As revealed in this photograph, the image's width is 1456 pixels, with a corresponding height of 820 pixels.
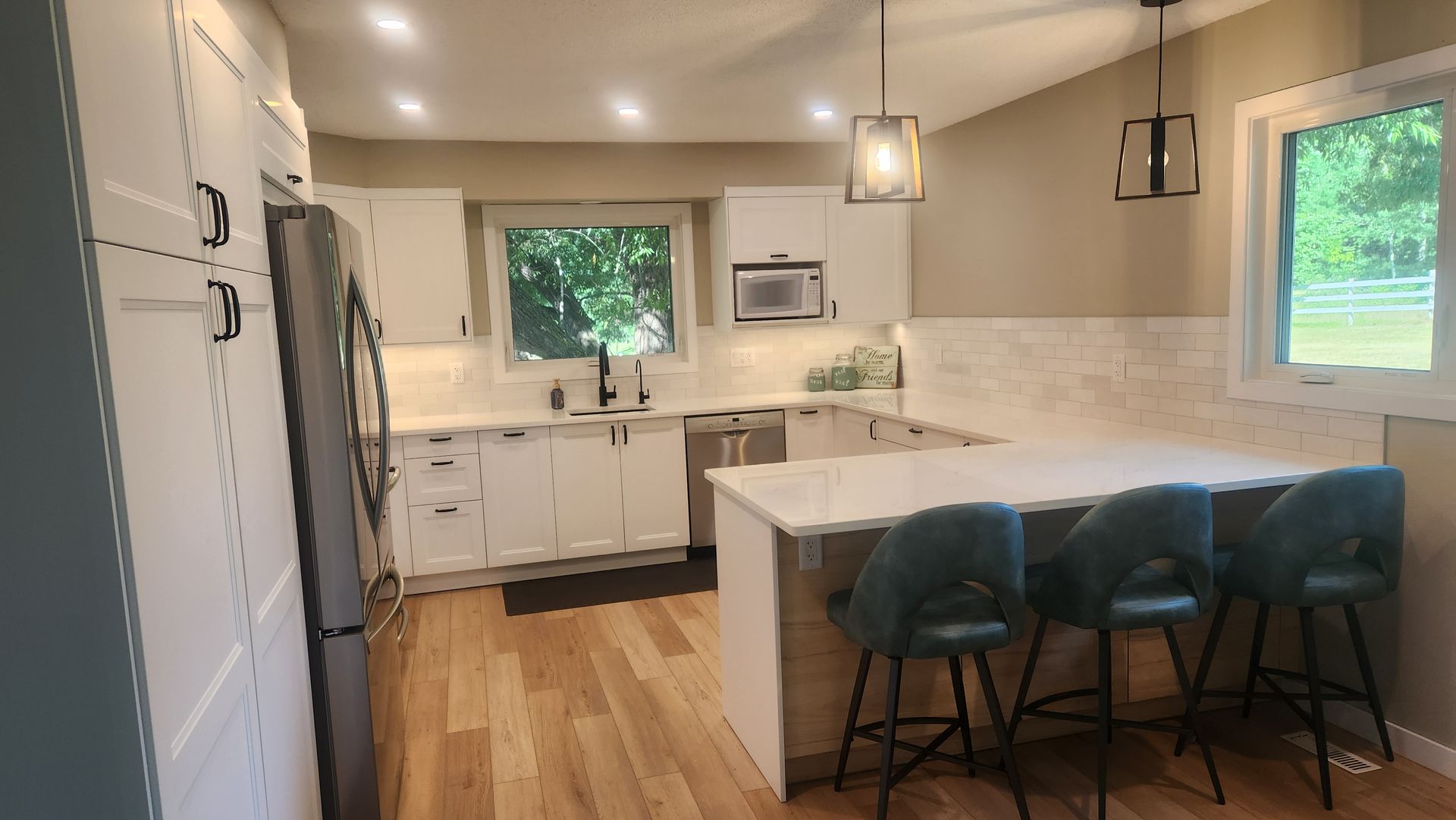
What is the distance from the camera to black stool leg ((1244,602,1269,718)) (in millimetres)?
2736

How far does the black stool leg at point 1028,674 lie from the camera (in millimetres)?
2623

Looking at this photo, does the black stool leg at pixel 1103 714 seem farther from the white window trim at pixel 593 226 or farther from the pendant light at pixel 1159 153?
the white window trim at pixel 593 226

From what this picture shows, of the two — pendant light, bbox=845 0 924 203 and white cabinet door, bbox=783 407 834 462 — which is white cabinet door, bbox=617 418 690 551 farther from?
pendant light, bbox=845 0 924 203

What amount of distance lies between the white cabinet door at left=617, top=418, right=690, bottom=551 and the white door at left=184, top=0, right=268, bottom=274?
3006 mm

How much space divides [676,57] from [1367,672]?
10.2 feet

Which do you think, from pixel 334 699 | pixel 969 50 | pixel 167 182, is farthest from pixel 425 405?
pixel 167 182

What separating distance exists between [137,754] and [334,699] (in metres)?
1.18

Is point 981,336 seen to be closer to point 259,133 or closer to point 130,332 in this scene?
point 259,133

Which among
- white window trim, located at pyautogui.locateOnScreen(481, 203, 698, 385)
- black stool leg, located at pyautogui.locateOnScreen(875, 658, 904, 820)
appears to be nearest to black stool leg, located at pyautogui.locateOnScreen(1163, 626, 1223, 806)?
black stool leg, located at pyautogui.locateOnScreen(875, 658, 904, 820)

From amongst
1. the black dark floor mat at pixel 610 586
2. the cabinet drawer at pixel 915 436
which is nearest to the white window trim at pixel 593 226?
the black dark floor mat at pixel 610 586

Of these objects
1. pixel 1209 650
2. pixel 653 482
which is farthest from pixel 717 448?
pixel 1209 650

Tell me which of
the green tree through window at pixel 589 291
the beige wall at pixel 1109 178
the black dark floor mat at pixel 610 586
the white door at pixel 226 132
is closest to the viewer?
the white door at pixel 226 132

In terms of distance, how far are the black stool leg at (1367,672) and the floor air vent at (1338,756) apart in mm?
90

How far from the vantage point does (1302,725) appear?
2926mm
